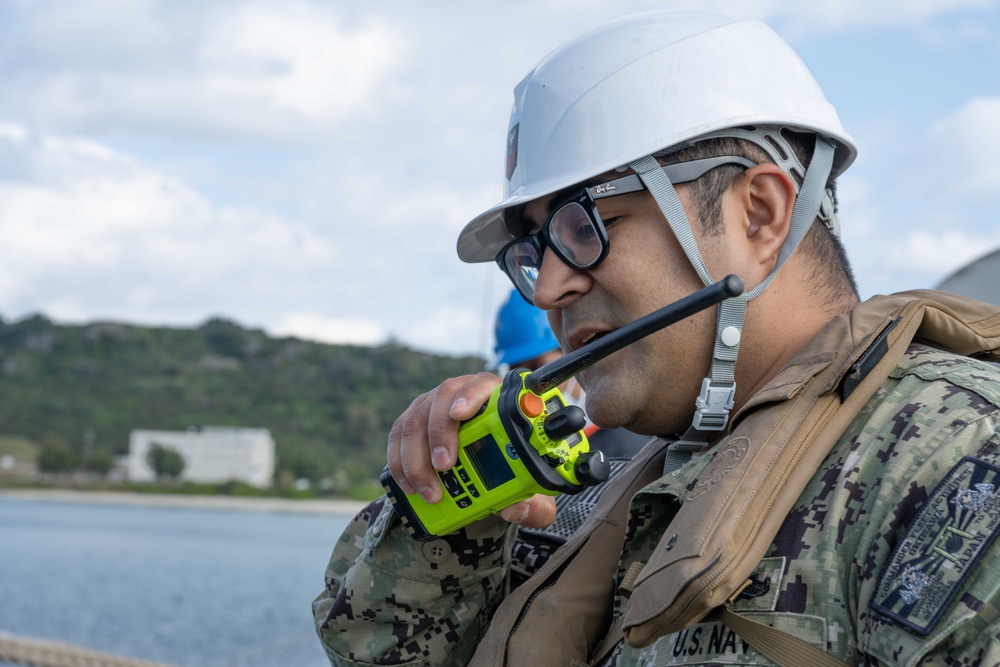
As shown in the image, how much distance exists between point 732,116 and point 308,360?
12826cm

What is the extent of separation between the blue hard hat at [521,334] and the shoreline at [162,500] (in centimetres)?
10548

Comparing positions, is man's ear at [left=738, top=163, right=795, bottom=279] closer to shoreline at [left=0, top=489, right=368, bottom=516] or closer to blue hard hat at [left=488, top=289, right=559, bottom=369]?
blue hard hat at [left=488, top=289, right=559, bottom=369]

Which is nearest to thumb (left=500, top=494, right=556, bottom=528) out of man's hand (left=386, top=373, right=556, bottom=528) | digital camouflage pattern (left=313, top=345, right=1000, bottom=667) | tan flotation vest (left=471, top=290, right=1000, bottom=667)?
man's hand (left=386, top=373, right=556, bottom=528)

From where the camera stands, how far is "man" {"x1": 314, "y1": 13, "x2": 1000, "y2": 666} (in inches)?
58.2

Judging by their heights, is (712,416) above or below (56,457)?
above

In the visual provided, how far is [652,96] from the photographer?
2.09m

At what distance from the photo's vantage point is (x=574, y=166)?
213 cm

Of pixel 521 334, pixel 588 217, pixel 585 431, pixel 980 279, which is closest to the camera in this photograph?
pixel 588 217

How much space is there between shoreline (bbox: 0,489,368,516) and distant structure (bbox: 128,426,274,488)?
2190mm

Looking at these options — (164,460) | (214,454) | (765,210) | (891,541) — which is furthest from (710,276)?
(214,454)

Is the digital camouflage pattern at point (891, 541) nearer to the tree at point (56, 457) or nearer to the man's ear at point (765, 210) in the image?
the man's ear at point (765, 210)

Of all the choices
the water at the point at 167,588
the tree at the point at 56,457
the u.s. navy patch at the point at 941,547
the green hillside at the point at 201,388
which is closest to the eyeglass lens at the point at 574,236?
the u.s. navy patch at the point at 941,547

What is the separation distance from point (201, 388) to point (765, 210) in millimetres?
129725

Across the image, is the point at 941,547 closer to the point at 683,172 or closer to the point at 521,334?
the point at 683,172
